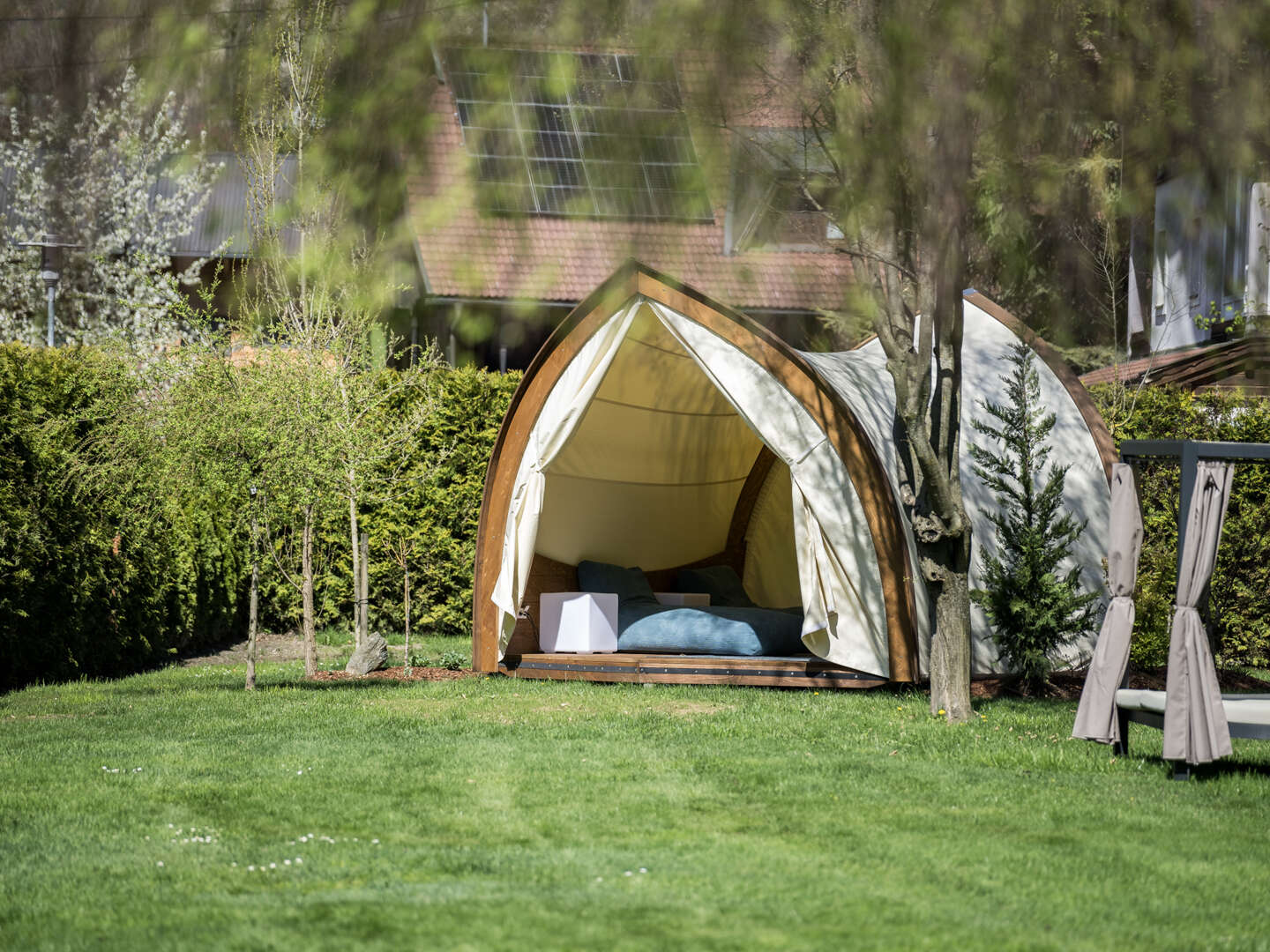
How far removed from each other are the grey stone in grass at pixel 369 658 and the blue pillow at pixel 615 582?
2058 mm

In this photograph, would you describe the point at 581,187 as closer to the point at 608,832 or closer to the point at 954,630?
the point at 608,832

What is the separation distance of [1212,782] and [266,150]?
7726mm

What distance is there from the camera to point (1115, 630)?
22.7 feet

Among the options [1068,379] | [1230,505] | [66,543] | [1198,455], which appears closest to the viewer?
[1198,455]

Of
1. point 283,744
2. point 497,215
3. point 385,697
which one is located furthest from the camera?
point 385,697

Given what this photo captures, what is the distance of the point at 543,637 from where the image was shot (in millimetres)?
11094

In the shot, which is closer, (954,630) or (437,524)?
(954,630)

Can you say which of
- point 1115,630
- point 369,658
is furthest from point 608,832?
point 369,658

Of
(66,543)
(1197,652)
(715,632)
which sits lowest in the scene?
(715,632)

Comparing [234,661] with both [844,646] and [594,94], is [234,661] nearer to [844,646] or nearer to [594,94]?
[844,646]

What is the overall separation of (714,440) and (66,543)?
6.09 metres

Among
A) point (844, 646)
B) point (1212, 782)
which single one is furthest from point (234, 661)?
point (1212, 782)

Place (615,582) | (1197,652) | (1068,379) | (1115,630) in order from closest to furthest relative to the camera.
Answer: (1197,652), (1115,630), (1068,379), (615,582)

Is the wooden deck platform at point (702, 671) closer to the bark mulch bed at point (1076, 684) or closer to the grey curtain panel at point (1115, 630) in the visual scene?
the bark mulch bed at point (1076, 684)
